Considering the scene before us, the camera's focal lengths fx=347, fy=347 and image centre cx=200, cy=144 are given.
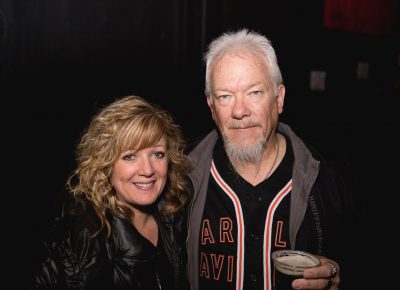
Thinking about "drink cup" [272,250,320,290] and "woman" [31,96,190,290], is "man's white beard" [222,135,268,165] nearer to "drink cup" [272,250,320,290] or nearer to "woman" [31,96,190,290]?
"woman" [31,96,190,290]

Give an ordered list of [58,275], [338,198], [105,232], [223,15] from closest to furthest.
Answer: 1. [58,275]
2. [105,232]
3. [338,198]
4. [223,15]

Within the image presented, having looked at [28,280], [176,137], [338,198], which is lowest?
[28,280]

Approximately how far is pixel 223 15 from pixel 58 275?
7.90 feet

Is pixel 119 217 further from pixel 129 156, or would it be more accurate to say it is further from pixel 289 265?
pixel 289 265

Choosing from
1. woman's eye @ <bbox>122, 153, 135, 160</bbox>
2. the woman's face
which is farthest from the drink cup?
woman's eye @ <bbox>122, 153, 135, 160</bbox>

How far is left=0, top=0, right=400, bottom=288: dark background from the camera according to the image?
2.10 metres

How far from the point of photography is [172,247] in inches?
78.5

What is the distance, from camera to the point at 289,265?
135cm

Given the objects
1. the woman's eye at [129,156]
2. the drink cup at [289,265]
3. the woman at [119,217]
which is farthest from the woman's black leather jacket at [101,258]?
the drink cup at [289,265]

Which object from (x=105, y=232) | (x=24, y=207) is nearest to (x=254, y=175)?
(x=105, y=232)

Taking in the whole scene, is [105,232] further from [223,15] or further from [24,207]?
[223,15]

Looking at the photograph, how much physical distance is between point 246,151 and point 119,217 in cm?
81

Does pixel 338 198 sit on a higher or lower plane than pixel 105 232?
higher

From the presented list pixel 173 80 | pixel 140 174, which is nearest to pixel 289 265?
pixel 140 174
